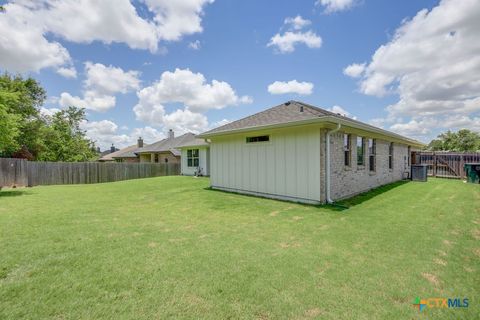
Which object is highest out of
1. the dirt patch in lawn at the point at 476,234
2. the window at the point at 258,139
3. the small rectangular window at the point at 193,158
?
the window at the point at 258,139

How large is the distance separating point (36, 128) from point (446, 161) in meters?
36.0

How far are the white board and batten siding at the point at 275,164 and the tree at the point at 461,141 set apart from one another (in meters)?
47.9

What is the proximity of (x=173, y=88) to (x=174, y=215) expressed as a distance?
54.1 ft

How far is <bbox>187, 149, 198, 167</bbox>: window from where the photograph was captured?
19.6 metres

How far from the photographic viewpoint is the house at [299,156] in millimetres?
7326

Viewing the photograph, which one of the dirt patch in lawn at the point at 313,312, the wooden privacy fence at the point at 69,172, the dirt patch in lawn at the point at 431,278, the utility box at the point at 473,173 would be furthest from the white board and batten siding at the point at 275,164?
the utility box at the point at 473,173

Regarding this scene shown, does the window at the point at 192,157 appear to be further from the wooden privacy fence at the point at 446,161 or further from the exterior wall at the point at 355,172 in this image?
the wooden privacy fence at the point at 446,161

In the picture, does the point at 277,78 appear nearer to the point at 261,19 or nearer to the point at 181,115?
the point at 261,19

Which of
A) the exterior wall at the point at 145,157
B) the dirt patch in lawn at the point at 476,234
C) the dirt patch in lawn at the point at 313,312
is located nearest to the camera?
the dirt patch in lawn at the point at 313,312

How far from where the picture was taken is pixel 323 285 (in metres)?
2.73

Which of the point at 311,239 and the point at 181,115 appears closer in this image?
the point at 311,239

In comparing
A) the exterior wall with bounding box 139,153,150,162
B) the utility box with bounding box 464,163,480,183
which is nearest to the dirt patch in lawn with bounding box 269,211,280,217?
the utility box with bounding box 464,163,480,183

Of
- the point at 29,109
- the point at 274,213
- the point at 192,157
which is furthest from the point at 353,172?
the point at 29,109

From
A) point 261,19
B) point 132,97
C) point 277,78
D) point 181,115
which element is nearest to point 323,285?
point 261,19
